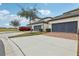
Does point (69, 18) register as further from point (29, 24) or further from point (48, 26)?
point (29, 24)

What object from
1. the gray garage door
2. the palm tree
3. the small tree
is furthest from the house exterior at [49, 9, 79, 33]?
the small tree

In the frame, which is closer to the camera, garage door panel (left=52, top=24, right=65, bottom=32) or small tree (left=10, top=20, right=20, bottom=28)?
small tree (left=10, top=20, right=20, bottom=28)

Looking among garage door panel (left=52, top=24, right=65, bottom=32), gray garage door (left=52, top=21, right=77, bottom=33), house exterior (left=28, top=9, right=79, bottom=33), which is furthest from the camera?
garage door panel (left=52, top=24, right=65, bottom=32)

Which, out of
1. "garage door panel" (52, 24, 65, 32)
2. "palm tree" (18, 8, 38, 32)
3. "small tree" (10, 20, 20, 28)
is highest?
"palm tree" (18, 8, 38, 32)

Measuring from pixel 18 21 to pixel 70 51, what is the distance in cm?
325

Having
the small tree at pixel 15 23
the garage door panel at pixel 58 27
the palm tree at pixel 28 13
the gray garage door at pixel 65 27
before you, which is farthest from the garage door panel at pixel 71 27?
the small tree at pixel 15 23

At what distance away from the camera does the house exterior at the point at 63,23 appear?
1100 cm

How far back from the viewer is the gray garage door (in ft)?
37.2

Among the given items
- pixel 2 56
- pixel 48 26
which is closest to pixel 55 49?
pixel 2 56

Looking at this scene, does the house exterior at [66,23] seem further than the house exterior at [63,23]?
Yes

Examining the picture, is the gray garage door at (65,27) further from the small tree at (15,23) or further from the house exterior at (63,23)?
the small tree at (15,23)

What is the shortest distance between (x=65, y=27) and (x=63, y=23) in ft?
1.93

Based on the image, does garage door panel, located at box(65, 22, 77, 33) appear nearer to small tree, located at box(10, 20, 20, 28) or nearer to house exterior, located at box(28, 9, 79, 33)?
house exterior, located at box(28, 9, 79, 33)

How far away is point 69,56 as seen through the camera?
688cm
